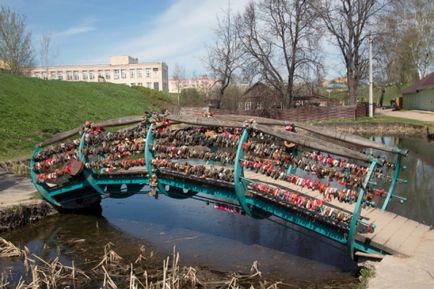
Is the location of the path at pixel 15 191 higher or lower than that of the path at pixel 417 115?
lower

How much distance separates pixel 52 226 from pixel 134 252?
10.0 ft

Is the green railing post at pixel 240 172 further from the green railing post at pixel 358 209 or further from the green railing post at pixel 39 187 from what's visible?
the green railing post at pixel 39 187

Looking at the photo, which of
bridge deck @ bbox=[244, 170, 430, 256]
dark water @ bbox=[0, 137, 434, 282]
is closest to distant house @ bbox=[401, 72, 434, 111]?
dark water @ bbox=[0, 137, 434, 282]

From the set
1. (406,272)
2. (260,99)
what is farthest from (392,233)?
(260,99)

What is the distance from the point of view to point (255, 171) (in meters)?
8.41

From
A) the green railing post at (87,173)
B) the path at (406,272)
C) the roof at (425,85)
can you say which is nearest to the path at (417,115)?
the roof at (425,85)

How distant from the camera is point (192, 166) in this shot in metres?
9.03

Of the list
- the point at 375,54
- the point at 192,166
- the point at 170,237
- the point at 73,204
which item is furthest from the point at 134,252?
Result: the point at 375,54

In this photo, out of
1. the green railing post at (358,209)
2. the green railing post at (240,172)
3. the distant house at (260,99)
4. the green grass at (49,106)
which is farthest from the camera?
the distant house at (260,99)

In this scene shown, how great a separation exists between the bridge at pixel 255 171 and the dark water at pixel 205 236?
0.86 metres

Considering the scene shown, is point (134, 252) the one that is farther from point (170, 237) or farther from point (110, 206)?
point (110, 206)

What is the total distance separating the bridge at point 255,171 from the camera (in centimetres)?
718

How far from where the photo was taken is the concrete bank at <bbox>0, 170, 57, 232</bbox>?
11.0 metres

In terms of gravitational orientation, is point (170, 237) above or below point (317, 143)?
below
